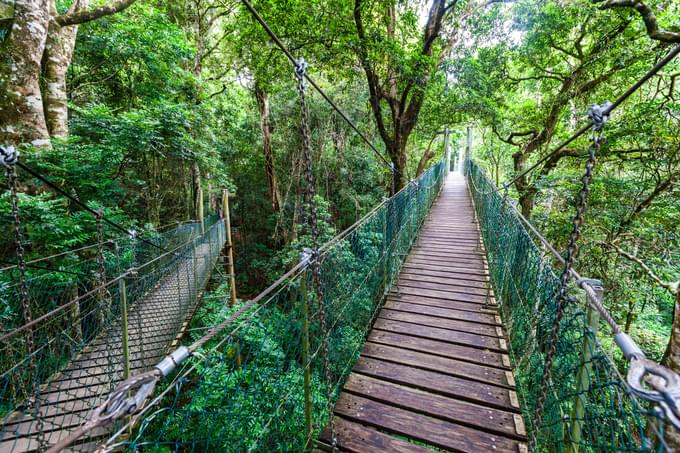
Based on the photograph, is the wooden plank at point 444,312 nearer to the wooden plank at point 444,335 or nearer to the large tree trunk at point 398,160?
the wooden plank at point 444,335

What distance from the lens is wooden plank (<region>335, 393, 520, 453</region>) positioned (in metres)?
1.58

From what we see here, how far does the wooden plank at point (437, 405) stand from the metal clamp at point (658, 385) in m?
1.31

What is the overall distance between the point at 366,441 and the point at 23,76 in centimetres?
494

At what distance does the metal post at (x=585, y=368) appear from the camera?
1118 millimetres

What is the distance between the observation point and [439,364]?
7.06 ft

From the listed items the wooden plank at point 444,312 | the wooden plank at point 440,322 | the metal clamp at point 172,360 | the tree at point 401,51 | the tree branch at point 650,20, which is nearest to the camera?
→ the metal clamp at point 172,360

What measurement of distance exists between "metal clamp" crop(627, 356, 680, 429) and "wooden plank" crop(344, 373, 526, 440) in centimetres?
131

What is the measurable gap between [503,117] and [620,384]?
634cm

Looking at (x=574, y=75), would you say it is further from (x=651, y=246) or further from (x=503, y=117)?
(x=651, y=246)

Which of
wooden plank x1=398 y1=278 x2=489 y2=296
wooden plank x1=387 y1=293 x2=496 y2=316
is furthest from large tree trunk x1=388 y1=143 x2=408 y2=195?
wooden plank x1=387 y1=293 x2=496 y2=316

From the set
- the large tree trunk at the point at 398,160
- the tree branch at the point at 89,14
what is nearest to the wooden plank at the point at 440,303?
the large tree trunk at the point at 398,160

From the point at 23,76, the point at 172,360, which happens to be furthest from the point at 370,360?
the point at 23,76

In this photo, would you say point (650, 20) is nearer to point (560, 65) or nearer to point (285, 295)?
point (560, 65)

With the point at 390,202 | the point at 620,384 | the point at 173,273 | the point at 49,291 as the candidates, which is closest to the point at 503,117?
the point at 390,202
